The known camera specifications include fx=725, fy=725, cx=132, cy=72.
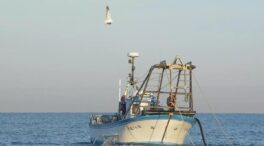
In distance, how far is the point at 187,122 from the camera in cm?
5250

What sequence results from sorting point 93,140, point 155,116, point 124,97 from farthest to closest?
1. point 93,140
2. point 124,97
3. point 155,116

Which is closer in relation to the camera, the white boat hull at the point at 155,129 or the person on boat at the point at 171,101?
the white boat hull at the point at 155,129

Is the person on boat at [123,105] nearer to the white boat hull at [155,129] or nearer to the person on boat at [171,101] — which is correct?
the white boat hull at [155,129]

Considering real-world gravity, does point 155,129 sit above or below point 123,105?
below

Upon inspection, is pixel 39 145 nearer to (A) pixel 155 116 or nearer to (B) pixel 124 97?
(B) pixel 124 97

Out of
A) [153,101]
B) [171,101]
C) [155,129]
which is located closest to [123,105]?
[153,101]

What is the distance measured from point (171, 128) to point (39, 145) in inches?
754

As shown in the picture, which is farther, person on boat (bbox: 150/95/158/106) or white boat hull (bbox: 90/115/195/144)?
person on boat (bbox: 150/95/158/106)

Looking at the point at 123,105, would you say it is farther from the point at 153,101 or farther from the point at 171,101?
the point at 171,101

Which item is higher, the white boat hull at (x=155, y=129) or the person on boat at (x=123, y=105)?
the person on boat at (x=123, y=105)

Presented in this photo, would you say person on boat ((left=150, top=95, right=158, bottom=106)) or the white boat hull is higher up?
person on boat ((left=150, top=95, right=158, bottom=106))

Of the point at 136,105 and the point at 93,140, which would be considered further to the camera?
the point at 93,140

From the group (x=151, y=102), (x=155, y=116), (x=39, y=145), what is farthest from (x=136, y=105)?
(x=39, y=145)

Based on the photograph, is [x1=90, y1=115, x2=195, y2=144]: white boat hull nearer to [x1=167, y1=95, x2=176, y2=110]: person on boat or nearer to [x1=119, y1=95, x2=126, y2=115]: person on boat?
[x1=167, y1=95, x2=176, y2=110]: person on boat
